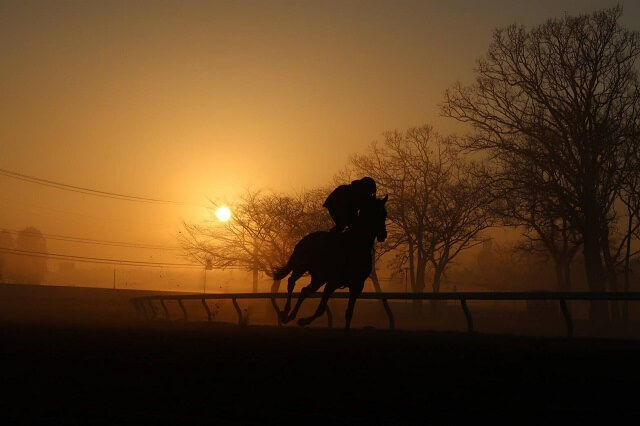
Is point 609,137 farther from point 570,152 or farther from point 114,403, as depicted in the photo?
point 114,403

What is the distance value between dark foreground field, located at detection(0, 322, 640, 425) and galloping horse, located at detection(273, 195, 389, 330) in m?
3.70

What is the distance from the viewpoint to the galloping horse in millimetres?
15062

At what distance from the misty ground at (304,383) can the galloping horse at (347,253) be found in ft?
11.5

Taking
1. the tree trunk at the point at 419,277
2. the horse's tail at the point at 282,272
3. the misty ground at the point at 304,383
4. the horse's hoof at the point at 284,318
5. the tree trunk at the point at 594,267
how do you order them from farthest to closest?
1. the tree trunk at the point at 419,277
2. the tree trunk at the point at 594,267
3. the horse's hoof at the point at 284,318
4. the horse's tail at the point at 282,272
5. the misty ground at the point at 304,383

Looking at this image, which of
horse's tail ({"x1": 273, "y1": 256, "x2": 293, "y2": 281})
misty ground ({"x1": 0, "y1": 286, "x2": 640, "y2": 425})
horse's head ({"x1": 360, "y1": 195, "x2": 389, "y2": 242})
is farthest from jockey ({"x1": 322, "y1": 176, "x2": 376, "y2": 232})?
misty ground ({"x1": 0, "y1": 286, "x2": 640, "y2": 425})

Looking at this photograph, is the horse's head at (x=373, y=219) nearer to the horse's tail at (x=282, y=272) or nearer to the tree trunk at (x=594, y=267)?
the horse's tail at (x=282, y=272)

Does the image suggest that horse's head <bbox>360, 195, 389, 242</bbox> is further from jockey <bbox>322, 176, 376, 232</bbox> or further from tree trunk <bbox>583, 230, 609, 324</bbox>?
tree trunk <bbox>583, 230, 609, 324</bbox>

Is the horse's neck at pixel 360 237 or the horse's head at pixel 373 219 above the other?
the horse's head at pixel 373 219

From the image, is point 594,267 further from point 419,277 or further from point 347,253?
point 347,253

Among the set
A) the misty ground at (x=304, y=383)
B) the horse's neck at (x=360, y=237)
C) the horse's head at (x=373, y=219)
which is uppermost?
the horse's head at (x=373, y=219)

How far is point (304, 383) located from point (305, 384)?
7 cm

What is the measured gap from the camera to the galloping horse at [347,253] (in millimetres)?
15062

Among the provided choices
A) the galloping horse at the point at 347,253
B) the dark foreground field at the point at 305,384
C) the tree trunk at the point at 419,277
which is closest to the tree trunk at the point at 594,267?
the tree trunk at the point at 419,277

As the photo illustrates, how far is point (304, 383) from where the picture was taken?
7691mm
